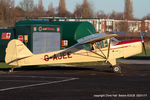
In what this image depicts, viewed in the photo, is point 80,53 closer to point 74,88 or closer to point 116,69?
point 116,69

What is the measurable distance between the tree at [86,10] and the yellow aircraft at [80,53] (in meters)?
72.0

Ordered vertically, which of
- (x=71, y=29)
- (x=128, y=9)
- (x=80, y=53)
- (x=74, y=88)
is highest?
(x=128, y=9)

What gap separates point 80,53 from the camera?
16828 millimetres

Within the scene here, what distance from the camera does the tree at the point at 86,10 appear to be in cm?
8956

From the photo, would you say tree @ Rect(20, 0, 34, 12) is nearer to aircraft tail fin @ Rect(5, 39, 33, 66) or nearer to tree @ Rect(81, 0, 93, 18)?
tree @ Rect(81, 0, 93, 18)

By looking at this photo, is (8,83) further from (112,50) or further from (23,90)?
(112,50)

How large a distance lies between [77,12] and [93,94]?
89344mm

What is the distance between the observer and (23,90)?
37.0 ft

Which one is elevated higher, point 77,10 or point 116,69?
point 77,10

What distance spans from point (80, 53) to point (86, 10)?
7578cm

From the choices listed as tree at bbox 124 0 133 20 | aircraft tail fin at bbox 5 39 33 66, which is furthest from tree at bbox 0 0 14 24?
aircraft tail fin at bbox 5 39 33 66

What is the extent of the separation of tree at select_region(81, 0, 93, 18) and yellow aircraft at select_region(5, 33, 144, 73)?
7199 centimetres

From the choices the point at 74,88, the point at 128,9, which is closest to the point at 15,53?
the point at 74,88

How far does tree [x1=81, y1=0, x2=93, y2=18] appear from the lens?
89562 mm
